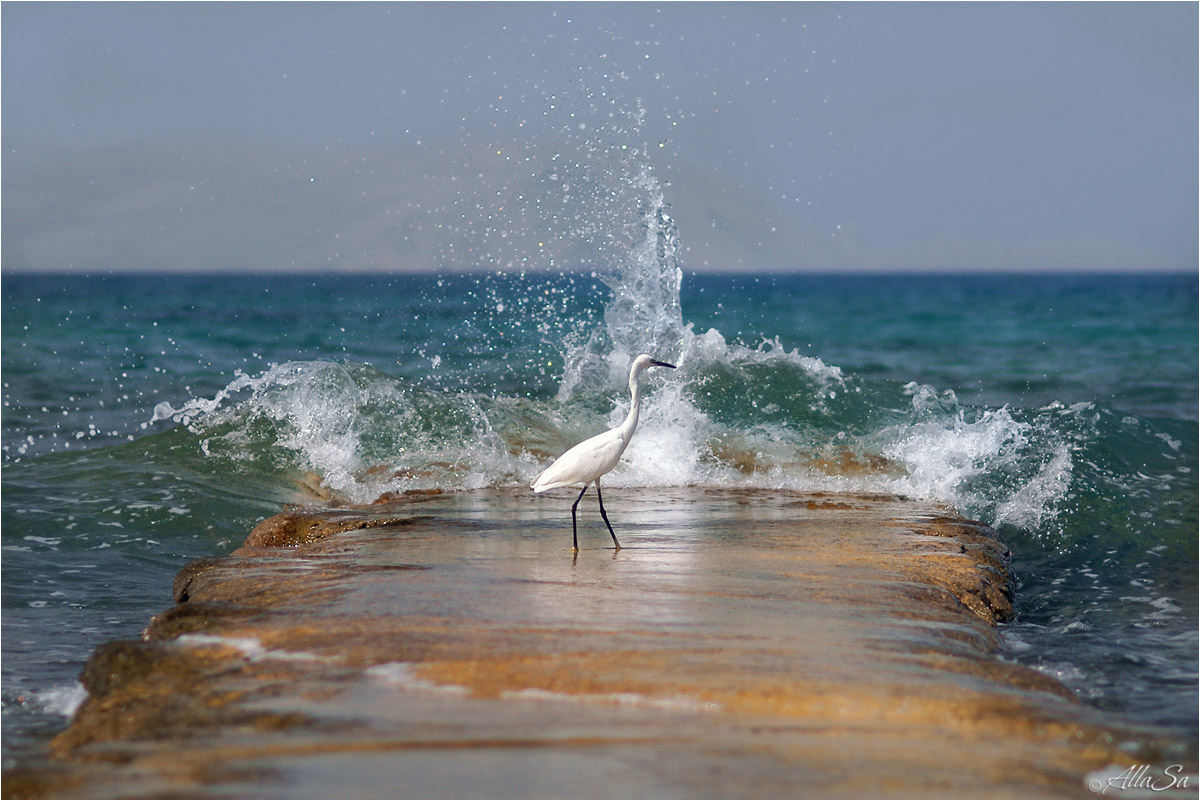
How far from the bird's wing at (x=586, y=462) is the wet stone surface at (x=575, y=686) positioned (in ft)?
1.98

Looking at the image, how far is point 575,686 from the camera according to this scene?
337 cm

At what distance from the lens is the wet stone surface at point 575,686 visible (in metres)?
2.81

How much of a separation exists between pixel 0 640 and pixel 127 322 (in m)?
31.9

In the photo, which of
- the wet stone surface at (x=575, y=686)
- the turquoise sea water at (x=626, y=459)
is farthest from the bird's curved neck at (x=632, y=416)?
the turquoise sea water at (x=626, y=459)

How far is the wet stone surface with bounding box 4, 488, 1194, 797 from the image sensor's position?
281cm

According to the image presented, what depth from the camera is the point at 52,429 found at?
13617 mm

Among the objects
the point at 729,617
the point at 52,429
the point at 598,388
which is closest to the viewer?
the point at 729,617

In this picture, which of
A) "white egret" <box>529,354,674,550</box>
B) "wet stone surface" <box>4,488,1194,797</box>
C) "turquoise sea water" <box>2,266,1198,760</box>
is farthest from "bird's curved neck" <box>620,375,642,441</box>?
"turquoise sea water" <box>2,266,1198,760</box>

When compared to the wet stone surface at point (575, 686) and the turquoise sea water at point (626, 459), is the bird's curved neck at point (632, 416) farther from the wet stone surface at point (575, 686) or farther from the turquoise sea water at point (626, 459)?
the turquoise sea water at point (626, 459)

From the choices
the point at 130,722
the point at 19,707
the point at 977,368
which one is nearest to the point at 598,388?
the point at 19,707

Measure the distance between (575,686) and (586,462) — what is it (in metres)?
2.60

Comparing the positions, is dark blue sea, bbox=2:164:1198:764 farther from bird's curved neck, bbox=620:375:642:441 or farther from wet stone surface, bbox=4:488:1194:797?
bird's curved neck, bbox=620:375:642:441

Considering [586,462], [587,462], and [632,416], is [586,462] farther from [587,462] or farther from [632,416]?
[632,416]

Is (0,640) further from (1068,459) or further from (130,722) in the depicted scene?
(1068,459)
